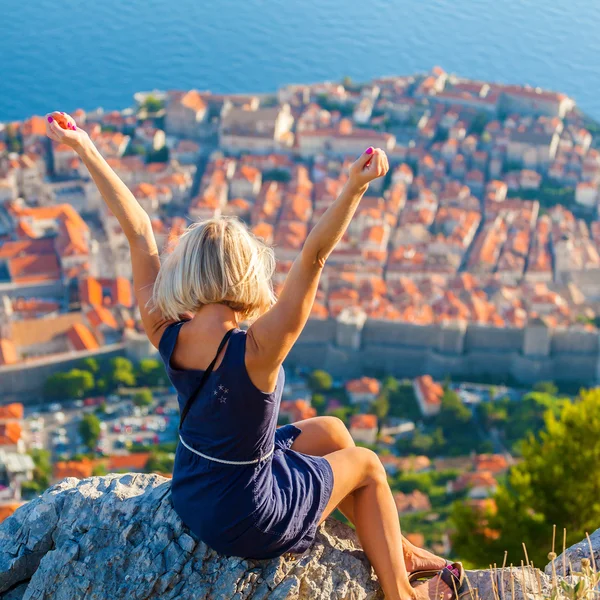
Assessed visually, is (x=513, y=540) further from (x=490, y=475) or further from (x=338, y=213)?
(x=490, y=475)

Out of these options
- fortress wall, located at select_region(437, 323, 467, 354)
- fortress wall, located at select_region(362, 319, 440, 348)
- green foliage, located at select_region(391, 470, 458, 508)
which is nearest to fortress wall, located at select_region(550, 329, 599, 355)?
fortress wall, located at select_region(437, 323, 467, 354)

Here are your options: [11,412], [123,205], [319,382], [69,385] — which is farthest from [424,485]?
[123,205]

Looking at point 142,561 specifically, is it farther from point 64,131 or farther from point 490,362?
point 490,362

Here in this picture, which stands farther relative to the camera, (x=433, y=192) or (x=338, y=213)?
(x=433, y=192)

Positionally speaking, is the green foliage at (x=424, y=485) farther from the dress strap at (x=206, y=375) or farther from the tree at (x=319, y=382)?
the dress strap at (x=206, y=375)

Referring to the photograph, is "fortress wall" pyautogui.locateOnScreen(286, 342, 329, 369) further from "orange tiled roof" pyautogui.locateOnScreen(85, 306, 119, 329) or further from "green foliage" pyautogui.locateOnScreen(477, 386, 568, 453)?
"orange tiled roof" pyautogui.locateOnScreen(85, 306, 119, 329)

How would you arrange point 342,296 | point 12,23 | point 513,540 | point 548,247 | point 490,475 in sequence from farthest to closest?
1. point 12,23
2. point 548,247
3. point 342,296
4. point 490,475
5. point 513,540

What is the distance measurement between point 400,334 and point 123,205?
1202cm

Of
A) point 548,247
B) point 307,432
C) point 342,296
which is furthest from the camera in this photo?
point 548,247

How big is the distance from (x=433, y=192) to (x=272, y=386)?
18.6 m

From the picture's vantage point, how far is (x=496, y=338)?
13617 mm

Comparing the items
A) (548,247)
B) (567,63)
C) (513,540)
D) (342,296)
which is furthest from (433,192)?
(513,540)

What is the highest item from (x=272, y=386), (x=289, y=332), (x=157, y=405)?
(x=289, y=332)

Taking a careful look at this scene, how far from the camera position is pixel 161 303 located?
1688 mm
